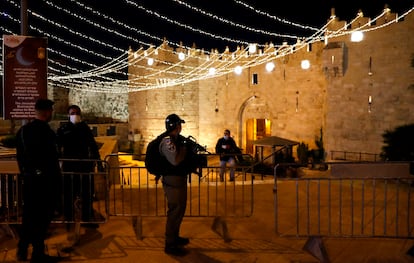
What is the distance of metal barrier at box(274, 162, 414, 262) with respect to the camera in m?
4.59

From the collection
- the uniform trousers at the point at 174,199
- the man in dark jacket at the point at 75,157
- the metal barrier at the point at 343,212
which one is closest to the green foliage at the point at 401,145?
the metal barrier at the point at 343,212

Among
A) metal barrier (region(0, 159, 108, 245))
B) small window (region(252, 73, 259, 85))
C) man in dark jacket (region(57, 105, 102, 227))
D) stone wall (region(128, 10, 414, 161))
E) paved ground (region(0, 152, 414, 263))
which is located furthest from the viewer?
small window (region(252, 73, 259, 85))

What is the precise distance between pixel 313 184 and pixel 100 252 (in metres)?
5.25

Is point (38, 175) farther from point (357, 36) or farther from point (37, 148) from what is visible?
point (357, 36)

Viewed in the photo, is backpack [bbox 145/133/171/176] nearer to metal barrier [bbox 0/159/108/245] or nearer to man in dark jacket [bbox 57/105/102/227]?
metal barrier [bbox 0/159/108/245]

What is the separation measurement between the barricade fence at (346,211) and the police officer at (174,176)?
3.43ft

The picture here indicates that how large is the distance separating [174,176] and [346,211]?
10.3 ft

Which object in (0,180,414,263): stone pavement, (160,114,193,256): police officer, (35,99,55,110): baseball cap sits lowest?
(0,180,414,263): stone pavement

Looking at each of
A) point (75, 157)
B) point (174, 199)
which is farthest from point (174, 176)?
point (75, 157)

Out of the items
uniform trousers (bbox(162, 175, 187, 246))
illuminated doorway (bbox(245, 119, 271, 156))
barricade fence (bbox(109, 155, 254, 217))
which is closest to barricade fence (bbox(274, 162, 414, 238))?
barricade fence (bbox(109, 155, 254, 217))

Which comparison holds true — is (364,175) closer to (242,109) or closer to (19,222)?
(19,222)

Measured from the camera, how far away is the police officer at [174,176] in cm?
426

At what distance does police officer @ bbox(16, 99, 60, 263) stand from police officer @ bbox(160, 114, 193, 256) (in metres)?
1.13

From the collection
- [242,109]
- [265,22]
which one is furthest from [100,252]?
[242,109]
